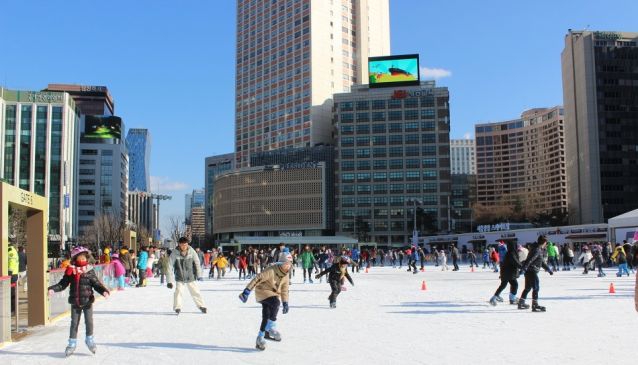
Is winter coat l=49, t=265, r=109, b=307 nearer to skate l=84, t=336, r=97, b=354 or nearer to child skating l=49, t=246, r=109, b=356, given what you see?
child skating l=49, t=246, r=109, b=356

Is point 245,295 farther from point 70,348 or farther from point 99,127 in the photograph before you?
point 99,127

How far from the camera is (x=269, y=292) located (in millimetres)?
9453

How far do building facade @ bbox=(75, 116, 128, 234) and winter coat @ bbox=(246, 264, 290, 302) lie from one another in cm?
14052

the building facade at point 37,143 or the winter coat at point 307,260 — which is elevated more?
the building facade at point 37,143

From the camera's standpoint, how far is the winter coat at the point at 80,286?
902 centimetres

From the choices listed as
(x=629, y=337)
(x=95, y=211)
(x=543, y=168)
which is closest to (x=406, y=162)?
(x=95, y=211)

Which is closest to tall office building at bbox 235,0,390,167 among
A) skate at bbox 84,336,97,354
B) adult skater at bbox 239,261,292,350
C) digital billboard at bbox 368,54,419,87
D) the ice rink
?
digital billboard at bbox 368,54,419,87

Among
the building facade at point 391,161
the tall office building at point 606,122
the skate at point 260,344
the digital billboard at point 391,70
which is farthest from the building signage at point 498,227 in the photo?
the skate at point 260,344

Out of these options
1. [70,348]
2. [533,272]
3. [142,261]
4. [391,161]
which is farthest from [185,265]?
[391,161]

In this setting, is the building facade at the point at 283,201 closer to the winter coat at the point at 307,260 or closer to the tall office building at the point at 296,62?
the tall office building at the point at 296,62

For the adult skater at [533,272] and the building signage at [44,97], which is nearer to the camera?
the adult skater at [533,272]

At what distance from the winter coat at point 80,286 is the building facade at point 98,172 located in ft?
460

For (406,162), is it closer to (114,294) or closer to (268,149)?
(268,149)

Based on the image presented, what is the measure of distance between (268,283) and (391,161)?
116841 millimetres
